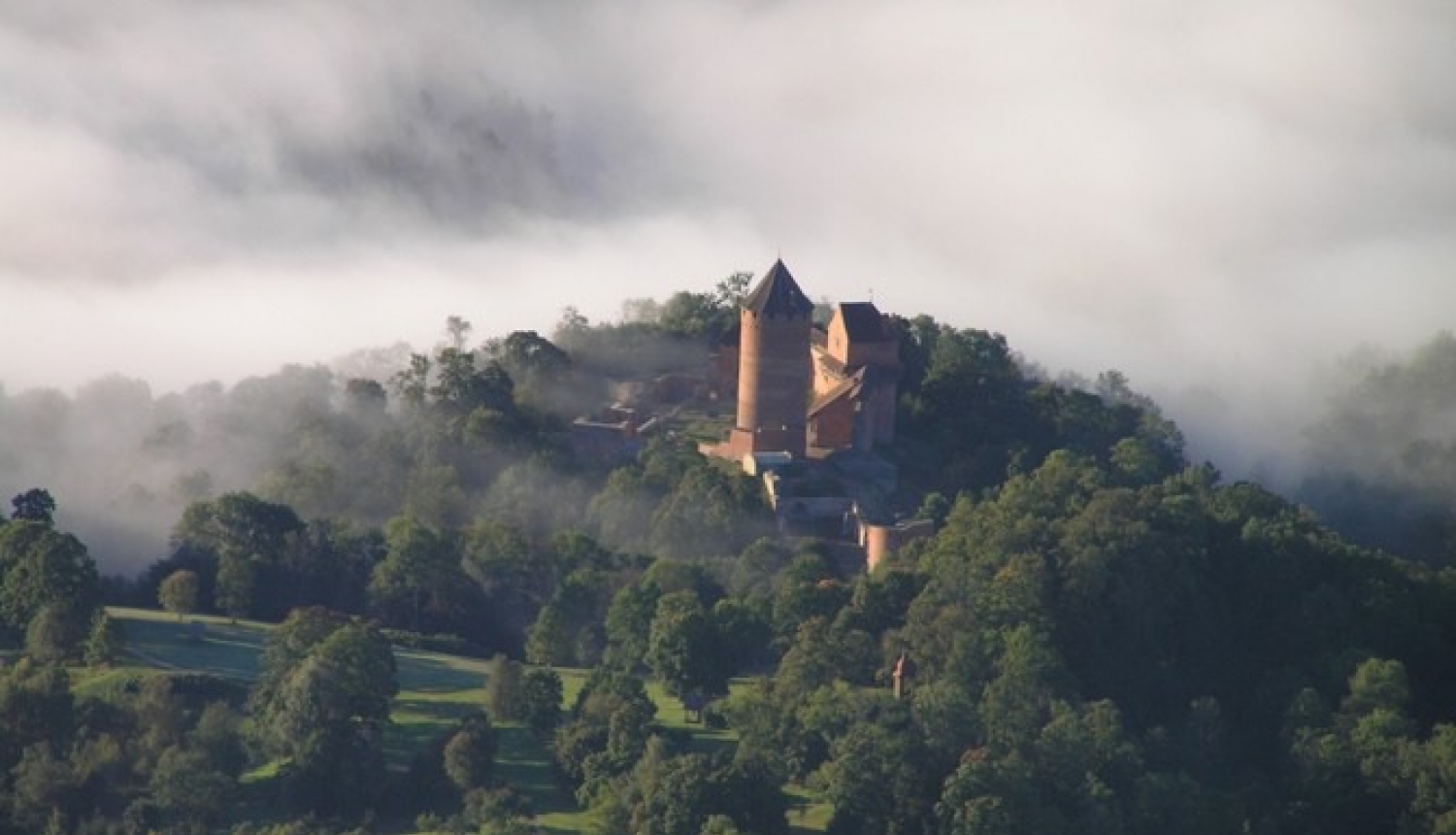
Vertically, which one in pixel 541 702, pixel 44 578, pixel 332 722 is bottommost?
pixel 332 722

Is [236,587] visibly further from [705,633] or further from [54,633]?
[705,633]

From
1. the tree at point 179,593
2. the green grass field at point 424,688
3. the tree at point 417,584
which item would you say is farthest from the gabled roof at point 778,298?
the tree at point 179,593

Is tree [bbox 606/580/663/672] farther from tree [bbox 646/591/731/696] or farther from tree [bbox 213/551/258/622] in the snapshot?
tree [bbox 213/551/258/622]

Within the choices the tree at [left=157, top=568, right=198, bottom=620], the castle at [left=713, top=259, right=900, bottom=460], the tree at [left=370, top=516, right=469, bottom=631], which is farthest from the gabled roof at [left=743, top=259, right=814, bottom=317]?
the tree at [left=157, top=568, right=198, bottom=620]

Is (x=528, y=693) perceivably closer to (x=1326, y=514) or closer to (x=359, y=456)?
(x=359, y=456)

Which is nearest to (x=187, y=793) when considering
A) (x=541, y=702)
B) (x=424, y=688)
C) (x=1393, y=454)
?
(x=541, y=702)

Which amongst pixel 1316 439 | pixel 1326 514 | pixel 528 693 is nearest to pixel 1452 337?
pixel 1316 439
